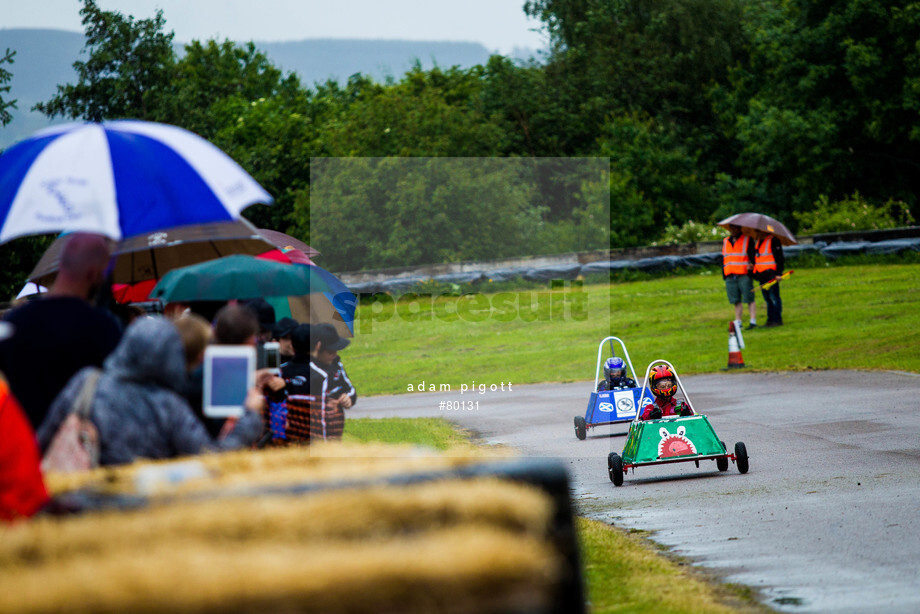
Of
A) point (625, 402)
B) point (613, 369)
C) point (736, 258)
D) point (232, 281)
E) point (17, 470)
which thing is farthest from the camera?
point (736, 258)

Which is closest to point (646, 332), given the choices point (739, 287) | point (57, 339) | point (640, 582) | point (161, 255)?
point (739, 287)

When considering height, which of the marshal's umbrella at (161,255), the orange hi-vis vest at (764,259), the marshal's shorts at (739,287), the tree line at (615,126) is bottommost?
the marshal's shorts at (739,287)

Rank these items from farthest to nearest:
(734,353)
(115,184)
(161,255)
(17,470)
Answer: (734,353)
(161,255)
(115,184)
(17,470)

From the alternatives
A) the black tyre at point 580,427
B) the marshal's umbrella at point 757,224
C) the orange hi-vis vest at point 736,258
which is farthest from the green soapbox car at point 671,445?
the orange hi-vis vest at point 736,258

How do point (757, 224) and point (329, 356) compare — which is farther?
point (757, 224)

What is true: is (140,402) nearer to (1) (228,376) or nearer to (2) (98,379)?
(2) (98,379)

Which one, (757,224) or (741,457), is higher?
(757,224)

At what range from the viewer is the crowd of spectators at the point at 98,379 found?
4172mm

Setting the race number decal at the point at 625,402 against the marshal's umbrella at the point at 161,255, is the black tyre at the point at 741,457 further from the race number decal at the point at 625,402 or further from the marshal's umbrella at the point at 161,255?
the marshal's umbrella at the point at 161,255

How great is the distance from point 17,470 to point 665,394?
950cm

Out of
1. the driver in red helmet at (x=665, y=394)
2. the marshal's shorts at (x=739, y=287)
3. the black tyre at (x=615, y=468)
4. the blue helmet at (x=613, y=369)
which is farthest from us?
the marshal's shorts at (x=739, y=287)

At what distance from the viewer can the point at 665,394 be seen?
12.7 metres

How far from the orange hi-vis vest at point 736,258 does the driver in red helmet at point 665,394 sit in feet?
41.3

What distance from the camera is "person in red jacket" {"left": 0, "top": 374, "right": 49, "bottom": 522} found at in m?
4.00
